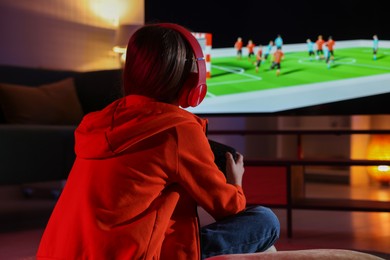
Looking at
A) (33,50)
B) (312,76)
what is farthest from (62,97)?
(312,76)

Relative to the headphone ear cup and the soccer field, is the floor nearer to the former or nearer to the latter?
the soccer field

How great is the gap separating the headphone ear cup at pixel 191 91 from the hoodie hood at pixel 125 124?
A: 5 cm

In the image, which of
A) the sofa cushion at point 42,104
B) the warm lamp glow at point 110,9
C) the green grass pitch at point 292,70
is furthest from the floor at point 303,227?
the warm lamp glow at point 110,9

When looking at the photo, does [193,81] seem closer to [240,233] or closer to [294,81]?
[240,233]

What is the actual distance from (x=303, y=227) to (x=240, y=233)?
2277 mm

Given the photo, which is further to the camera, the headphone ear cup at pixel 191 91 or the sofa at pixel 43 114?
the sofa at pixel 43 114

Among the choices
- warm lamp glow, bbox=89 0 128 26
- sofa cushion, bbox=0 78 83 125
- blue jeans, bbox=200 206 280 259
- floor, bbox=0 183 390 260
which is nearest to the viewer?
blue jeans, bbox=200 206 280 259

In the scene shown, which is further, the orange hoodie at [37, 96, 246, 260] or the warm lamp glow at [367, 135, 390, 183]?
the warm lamp glow at [367, 135, 390, 183]

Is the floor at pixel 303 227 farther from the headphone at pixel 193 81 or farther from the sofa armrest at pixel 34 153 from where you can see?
the headphone at pixel 193 81

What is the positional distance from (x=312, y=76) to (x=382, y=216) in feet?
3.53

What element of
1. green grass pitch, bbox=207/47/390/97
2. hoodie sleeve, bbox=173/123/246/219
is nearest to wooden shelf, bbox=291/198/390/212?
green grass pitch, bbox=207/47/390/97

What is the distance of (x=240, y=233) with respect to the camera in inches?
44.2

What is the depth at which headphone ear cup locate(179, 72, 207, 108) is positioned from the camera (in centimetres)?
108

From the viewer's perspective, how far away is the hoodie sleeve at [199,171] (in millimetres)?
992
